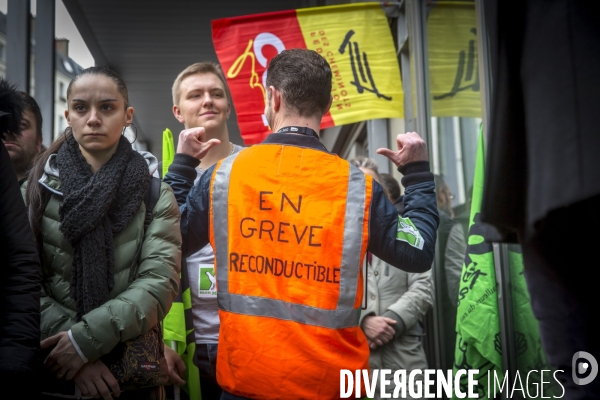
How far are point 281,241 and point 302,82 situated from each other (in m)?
0.62

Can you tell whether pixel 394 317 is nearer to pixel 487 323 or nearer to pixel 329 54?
pixel 487 323

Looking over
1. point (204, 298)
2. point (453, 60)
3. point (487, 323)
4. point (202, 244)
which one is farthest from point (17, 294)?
point (453, 60)

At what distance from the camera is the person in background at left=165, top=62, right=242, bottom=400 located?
3406mm

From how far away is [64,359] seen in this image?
2502 millimetres

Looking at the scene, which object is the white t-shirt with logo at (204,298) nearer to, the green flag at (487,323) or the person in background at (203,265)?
the person in background at (203,265)

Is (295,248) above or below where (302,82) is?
below

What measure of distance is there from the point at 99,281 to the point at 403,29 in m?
4.82

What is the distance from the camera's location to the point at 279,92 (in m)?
2.74

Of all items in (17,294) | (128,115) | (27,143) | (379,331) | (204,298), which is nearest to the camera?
(17,294)

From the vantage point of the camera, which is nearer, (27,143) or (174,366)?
(174,366)

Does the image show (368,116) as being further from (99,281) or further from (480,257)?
(99,281)

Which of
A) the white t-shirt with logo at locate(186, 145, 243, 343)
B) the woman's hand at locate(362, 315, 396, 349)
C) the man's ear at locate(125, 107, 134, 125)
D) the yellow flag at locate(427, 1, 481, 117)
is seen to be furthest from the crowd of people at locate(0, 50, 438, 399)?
the yellow flag at locate(427, 1, 481, 117)

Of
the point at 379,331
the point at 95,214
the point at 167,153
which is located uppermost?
the point at 167,153

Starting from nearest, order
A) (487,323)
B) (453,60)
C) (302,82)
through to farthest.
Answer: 1. (302,82)
2. (487,323)
3. (453,60)
